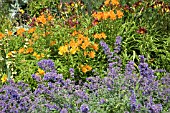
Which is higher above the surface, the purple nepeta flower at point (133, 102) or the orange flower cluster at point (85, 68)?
the orange flower cluster at point (85, 68)

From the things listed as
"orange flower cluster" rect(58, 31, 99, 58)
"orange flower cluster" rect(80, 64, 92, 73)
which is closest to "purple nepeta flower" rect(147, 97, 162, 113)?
"orange flower cluster" rect(80, 64, 92, 73)

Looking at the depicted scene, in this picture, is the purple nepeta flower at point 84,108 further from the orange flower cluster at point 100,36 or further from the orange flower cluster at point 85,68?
the orange flower cluster at point 100,36

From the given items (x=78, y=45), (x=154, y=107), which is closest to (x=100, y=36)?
(x=78, y=45)

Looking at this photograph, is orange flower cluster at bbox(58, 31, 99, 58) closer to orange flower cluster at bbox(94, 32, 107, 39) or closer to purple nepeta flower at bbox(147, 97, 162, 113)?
orange flower cluster at bbox(94, 32, 107, 39)

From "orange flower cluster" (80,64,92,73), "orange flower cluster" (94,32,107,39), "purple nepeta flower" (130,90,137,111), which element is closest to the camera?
"purple nepeta flower" (130,90,137,111)

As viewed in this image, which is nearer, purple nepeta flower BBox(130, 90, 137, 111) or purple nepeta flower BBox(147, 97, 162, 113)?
purple nepeta flower BBox(147, 97, 162, 113)

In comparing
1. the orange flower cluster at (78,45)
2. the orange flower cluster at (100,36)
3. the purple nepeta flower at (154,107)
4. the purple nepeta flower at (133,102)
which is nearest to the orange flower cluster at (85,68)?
the orange flower cluster at (78,45)

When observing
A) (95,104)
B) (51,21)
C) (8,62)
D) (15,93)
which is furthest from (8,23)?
(95,104)

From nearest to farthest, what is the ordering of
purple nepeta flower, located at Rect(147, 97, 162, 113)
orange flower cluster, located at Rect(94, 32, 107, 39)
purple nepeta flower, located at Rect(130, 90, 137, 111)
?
1. purple nepeta flower, located at Rect(147, 97, 162, 113)
2. purple nepeta flower, located at Rect(130, 90, 137, 111)
3. orange flower cluster, located at Rect(94, 32, 107, 39)

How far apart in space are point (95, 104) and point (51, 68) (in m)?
0.80

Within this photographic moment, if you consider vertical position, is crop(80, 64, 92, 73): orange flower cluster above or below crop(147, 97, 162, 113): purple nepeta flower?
above

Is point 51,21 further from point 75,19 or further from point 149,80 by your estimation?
point 149,80

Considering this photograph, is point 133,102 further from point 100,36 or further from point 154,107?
point 100,36

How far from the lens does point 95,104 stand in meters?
3.42
